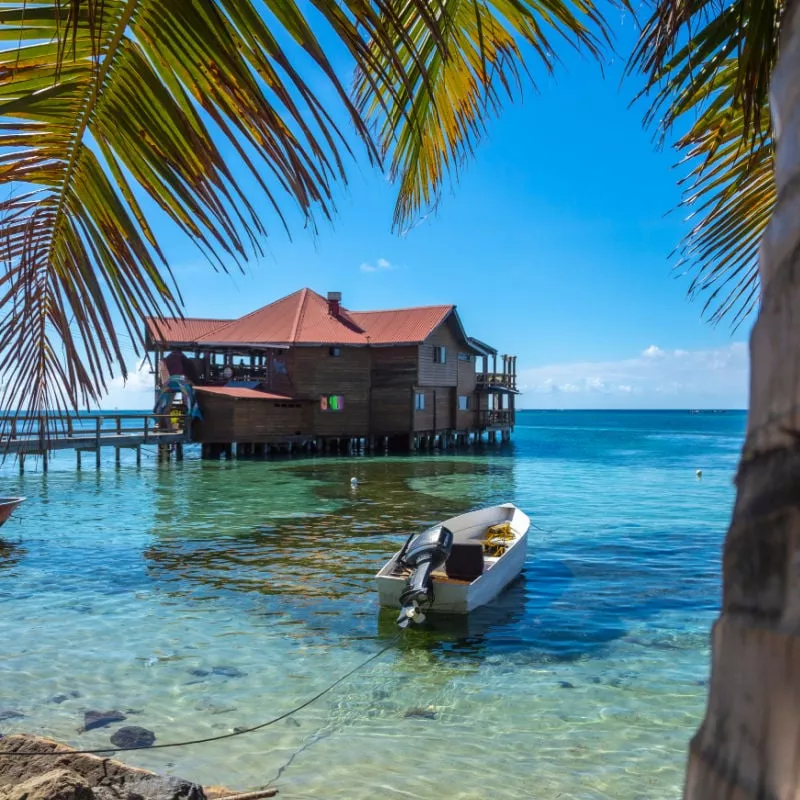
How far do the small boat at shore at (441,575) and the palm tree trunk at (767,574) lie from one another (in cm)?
914

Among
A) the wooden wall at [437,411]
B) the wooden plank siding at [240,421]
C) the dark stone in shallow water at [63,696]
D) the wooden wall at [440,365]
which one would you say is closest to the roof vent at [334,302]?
the wooden wall at [440,365]

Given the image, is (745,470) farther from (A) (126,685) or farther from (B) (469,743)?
(A) (126,685)

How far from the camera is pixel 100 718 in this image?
7141 millimetres

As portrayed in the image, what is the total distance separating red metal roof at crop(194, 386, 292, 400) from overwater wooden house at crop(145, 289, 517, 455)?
8cm

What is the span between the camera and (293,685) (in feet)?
26.7

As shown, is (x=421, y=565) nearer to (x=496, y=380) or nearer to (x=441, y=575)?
(x=441, y=575)

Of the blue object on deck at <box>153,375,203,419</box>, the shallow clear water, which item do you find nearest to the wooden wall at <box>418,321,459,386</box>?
the blue object on deck at <box>153,375,203,419</box>

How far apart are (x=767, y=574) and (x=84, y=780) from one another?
182 inches

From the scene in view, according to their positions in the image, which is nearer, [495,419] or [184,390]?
[184,390]

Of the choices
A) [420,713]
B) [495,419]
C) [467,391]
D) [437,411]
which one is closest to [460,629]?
[420,713]

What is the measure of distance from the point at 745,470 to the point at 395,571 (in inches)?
416

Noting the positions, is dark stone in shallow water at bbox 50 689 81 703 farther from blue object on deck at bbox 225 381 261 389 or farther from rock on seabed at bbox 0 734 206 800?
blue object on deck at bbox 225 381 261 389

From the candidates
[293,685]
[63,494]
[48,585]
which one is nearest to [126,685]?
[293,685]

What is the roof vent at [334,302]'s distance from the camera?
46938 mm
